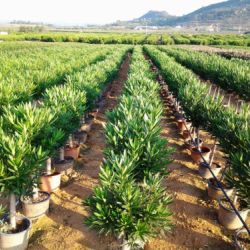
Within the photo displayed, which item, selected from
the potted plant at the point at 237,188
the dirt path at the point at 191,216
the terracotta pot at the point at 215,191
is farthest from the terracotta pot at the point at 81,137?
the potted plant at the point at 237,188

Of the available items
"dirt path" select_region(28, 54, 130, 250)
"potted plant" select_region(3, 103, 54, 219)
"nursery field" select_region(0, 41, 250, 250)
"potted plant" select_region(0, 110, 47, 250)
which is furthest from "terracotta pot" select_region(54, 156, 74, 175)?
"potted plant" select_region(0, 110, 47, 250)

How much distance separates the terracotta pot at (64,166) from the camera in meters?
11.9

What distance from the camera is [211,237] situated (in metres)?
8.68

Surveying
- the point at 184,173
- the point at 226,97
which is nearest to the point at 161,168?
the point at 184,173

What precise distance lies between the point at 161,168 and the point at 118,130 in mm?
1568

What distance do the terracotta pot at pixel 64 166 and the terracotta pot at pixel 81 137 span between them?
9.24 ft

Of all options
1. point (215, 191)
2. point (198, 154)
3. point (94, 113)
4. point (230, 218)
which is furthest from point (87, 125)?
point (230, 218)

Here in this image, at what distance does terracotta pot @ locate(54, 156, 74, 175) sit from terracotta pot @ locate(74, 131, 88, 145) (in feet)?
9.24

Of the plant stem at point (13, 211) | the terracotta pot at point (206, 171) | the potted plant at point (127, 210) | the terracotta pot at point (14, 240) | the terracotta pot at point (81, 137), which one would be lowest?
the terracotta pot at point (206, 171)

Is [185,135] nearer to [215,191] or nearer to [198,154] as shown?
[198,154]

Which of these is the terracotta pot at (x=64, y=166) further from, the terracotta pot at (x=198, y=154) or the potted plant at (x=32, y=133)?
the terracotta pot at (x=198, y=154)

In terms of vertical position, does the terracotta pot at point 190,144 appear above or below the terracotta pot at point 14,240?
below

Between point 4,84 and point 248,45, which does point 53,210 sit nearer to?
point 4,84

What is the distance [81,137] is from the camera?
15375mm
